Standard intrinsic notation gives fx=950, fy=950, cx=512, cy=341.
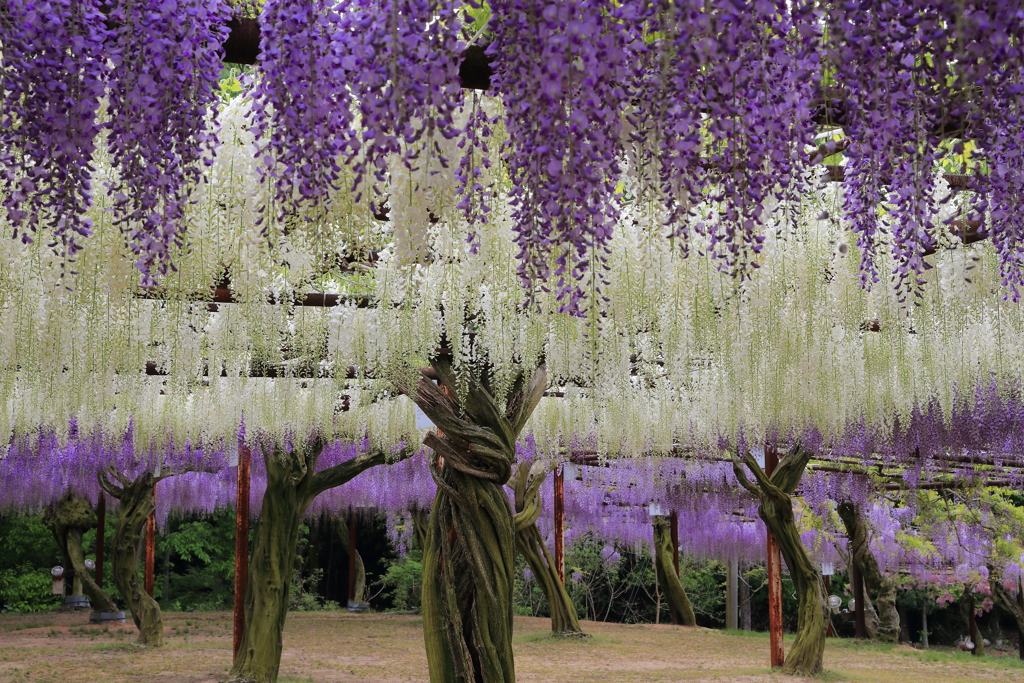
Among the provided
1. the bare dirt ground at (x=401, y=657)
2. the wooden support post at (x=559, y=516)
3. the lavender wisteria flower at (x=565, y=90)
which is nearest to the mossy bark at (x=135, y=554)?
the bare dirt ground at (x=401, y=657)

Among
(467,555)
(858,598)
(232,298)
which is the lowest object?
(858,598)

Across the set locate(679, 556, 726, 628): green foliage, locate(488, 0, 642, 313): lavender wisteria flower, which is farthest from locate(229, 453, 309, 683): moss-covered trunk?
locate(679, 556, 726, 628): green foliage

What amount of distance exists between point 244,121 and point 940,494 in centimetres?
1218

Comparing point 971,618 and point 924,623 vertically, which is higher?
point 971,618

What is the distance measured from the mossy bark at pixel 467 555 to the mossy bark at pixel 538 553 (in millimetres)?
5568

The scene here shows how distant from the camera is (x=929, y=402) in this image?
7.99 meters

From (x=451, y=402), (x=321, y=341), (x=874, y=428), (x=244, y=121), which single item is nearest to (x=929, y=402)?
(x=874, y=428)

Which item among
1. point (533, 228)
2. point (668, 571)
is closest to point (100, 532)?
point (668, 571)

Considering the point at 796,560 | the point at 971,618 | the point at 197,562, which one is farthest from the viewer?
the point at 197,562

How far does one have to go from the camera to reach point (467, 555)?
543cm

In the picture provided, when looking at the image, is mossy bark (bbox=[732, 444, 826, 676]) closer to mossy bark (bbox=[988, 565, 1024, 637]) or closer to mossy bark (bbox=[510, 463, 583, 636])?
mossy bark (bbox=[510, 463, 583, 636])

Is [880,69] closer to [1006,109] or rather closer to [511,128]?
[1006,109]

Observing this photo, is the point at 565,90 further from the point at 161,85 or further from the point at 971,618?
the point at 971,618

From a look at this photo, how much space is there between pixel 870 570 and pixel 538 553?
4.52 m
